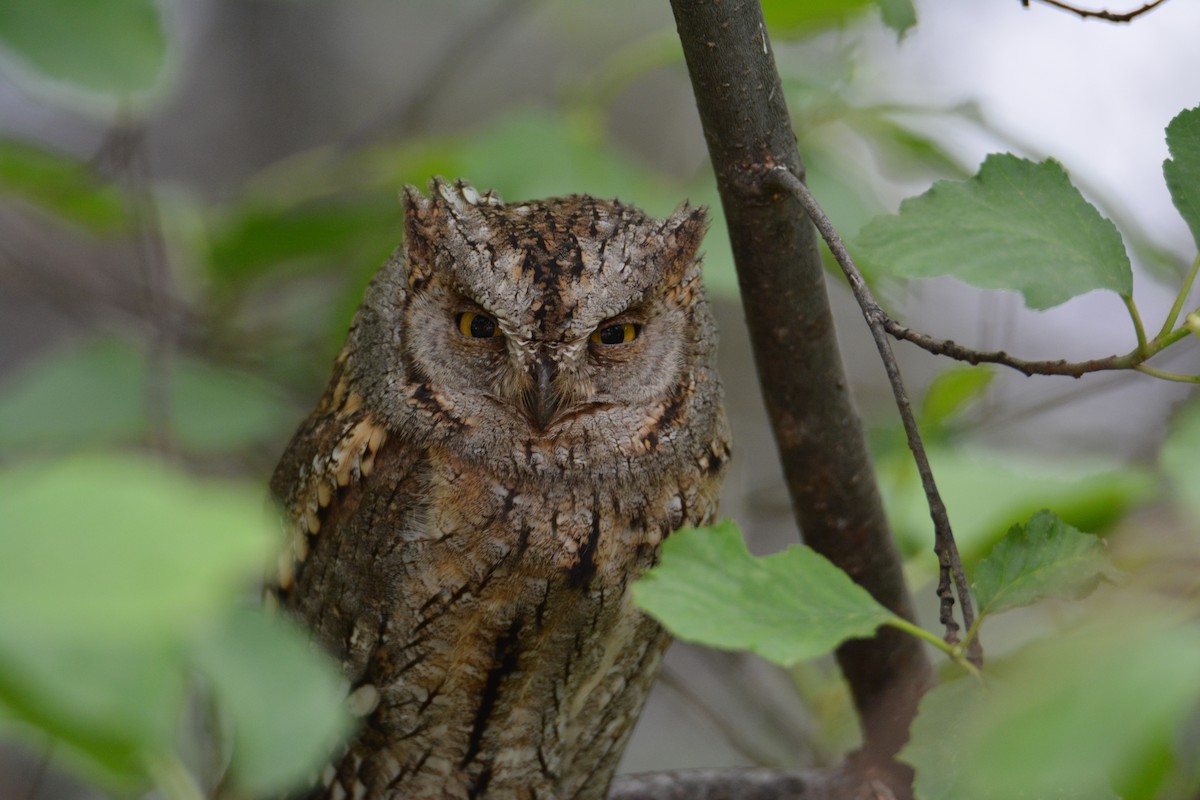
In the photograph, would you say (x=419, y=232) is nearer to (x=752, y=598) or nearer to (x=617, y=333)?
(x=617, y=333)

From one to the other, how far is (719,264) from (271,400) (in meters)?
0.97

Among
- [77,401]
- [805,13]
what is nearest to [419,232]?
[805,13]

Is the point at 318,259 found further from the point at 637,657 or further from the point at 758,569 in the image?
the point at 758,569

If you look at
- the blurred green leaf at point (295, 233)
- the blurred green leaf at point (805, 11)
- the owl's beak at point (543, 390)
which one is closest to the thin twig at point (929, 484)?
the owl's beak at point (543, 390)

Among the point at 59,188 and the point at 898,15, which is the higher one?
the point at 59,188

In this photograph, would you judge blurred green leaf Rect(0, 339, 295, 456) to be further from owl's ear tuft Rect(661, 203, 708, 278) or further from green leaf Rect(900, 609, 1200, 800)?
green leaf Rect(900, 609, 1200, 800)

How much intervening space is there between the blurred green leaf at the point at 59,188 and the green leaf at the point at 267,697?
1.59 meters

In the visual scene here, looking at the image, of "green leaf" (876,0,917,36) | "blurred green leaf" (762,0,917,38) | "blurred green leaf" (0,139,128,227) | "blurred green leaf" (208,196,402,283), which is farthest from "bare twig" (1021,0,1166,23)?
"blurred green leaf" (0,139,128,227)

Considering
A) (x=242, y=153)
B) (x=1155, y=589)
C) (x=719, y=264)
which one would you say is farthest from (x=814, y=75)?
(x=242, y=153)

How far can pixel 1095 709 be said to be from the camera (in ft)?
1.62

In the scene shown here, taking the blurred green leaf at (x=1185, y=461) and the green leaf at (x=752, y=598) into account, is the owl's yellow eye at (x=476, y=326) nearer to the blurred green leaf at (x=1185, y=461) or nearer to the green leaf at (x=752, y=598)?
the green leaf at (x=752, y=598)

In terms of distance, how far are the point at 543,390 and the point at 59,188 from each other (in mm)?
1078

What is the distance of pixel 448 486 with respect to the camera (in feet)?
5.48

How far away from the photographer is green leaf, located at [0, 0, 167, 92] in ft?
3.84
